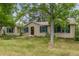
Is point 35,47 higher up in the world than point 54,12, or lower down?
lower down

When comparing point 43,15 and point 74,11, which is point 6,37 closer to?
point 43,15

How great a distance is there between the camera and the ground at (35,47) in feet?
31.9

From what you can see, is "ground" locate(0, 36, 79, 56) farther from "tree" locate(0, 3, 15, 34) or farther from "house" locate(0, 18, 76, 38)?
"tree" locate(0, 3, 15, 34)

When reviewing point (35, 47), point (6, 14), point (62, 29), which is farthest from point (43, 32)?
point (6, 14)

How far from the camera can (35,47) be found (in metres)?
10.1

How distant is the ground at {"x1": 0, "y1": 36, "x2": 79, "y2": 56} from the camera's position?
31.9 ft

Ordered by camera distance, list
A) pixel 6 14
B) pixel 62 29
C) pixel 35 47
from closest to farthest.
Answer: pixel 35 47
pixel 6 14
pixel 62 29

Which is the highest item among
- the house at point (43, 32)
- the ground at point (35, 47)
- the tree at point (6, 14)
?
the tree at point (6, 14)

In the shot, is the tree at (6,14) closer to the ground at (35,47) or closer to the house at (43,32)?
the house at (43,32)

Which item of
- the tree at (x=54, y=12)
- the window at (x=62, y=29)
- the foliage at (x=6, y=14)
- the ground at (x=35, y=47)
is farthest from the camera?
the window at (x=62, y=29)

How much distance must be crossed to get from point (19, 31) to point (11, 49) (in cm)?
83

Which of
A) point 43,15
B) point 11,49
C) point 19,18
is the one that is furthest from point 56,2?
point 11,49

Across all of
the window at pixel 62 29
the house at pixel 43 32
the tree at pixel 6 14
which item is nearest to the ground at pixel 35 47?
the house at pixel 43 32

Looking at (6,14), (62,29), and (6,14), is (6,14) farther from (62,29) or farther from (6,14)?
(62,29)
